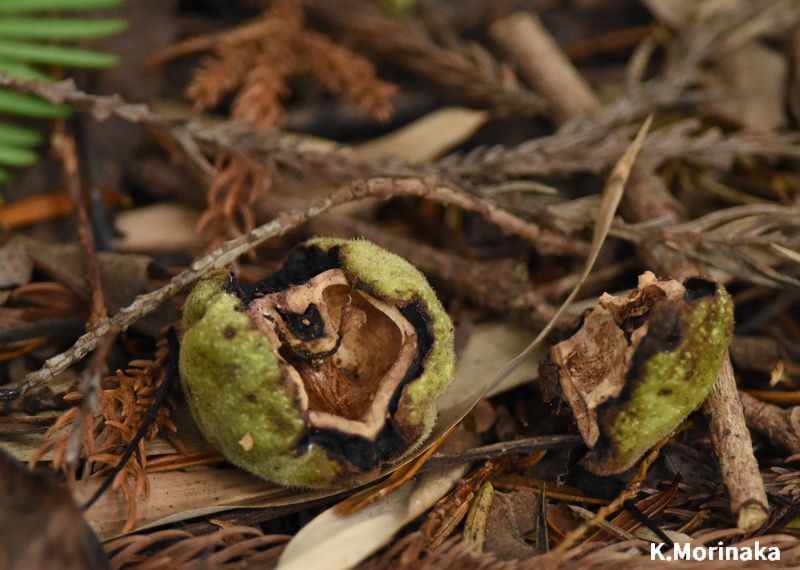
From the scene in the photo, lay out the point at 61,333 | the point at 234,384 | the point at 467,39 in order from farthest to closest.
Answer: the point at 467,39, the point at 61,333, the point at 234,384

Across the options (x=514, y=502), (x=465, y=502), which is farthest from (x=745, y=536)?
(x=465, y=502)

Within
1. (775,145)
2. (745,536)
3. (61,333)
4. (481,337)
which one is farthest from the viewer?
(775,145)

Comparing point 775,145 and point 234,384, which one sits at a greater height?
point 234,384

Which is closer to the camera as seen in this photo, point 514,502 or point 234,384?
point 234,384

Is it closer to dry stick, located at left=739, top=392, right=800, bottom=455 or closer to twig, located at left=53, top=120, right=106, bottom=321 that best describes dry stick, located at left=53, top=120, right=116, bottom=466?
twig, located at left=53, top=120, right=106, bottom=321

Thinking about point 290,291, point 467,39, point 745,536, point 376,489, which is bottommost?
point 745,536

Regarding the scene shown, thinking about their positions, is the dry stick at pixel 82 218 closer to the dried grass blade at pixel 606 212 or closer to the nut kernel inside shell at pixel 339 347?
the nut kernel inside shell at pixel 339 347

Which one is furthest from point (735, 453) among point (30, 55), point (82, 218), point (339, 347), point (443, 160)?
point (30, 55)

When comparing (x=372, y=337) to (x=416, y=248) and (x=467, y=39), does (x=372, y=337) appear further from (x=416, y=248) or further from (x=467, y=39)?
(x=467, y=39)

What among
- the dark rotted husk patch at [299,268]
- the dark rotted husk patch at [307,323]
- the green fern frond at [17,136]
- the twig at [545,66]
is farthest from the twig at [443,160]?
the dark rotted husk patch at [307,323]
